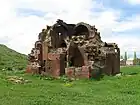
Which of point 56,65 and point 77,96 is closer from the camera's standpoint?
point 77,96

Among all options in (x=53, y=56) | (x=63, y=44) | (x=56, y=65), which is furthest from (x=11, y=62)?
(x=56, y=65)

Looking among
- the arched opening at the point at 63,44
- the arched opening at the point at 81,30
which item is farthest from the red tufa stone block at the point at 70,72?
the arched opening at the point at 81,30

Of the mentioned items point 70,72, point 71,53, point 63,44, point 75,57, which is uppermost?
point 63,44

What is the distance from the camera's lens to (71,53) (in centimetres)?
4828

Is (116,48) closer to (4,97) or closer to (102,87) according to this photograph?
(102,87)

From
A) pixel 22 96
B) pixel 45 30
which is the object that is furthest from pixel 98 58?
pixel 22 96

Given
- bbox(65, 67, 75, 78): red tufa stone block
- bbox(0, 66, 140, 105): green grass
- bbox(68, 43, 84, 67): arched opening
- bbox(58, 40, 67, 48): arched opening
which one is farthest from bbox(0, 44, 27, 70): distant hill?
bbox(0, 66, 140, 105): green grass

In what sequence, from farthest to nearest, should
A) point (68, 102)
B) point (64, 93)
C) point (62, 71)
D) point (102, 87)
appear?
1. point (62, 71)
2. point (102, 87)
3. point (64, 93)
4. point (68, 102)

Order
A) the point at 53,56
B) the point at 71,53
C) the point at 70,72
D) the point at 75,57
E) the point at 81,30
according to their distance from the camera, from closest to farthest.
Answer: the point at 70,72 → the point at 53,56 → the point at 71,53 → the point at 75,57 → the point at 81,30

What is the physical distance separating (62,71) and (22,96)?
21.6 metres

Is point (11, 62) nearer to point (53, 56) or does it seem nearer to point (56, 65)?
point (53, 56)

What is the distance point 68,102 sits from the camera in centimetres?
2319

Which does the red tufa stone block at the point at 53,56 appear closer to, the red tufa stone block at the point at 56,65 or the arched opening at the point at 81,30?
the red tufa stone block at the point at 56,65

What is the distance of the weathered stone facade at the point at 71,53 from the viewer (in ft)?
152
